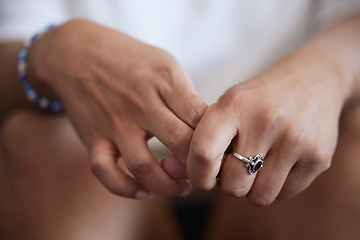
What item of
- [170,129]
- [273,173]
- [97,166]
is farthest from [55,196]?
[273,173]

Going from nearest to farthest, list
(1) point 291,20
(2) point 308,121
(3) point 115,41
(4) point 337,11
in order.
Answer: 1. (2) point 308,121
2. (3) point 115,41
3. (4) point 337,11
4. (1) point 291,20

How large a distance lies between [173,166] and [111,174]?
0.10 meters

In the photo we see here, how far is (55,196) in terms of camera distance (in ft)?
2.20

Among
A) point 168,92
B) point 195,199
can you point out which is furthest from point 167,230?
point 168,92

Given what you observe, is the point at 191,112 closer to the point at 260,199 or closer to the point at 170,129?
the point at 170,129

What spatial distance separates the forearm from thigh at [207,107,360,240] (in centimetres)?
53

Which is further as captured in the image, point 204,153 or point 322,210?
point 322,210

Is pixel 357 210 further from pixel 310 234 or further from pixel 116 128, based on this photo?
pixel 116 128

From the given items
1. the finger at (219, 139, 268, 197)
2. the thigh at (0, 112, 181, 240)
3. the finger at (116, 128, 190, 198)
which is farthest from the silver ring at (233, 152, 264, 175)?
the thigh at (0, 112, 181, 240)

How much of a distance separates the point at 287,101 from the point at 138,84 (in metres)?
0.23

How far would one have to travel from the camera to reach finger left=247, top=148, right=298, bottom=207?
0.50 metres

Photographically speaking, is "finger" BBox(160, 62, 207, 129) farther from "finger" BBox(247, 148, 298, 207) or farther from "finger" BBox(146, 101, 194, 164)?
"finger" BBox(247, 148, 298, 207)

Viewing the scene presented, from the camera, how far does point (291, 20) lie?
36.6 inches

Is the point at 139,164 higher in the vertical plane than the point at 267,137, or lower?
lower
